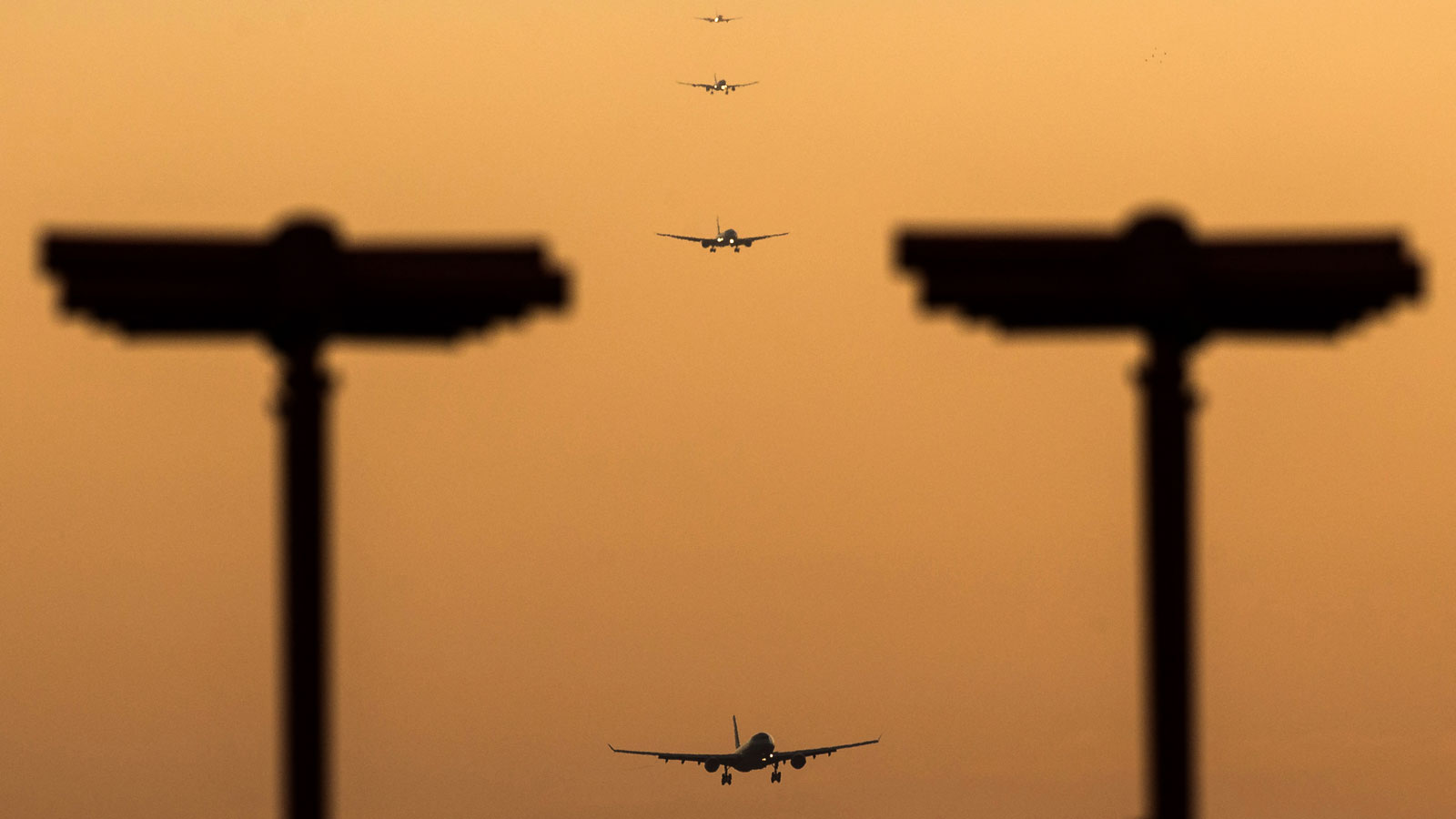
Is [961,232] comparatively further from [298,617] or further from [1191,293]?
[298,617]

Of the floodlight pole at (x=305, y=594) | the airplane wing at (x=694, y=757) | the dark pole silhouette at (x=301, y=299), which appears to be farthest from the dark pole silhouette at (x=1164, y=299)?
the airplane wing at (x=694, y=757)

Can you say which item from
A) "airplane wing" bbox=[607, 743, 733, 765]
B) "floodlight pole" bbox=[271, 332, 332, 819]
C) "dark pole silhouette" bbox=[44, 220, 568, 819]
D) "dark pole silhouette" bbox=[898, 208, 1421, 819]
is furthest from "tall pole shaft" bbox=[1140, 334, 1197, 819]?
"airplane wing" bbox=[607, 743, 733, 765]

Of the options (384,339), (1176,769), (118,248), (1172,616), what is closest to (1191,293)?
(1172,616)

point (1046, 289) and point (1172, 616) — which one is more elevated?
point (1046, 289)

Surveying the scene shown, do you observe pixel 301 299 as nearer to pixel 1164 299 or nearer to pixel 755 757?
pixel 1164 299

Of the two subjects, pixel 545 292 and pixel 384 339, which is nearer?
pixel 545 292

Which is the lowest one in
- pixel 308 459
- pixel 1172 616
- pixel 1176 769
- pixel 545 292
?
pixel 1176 769

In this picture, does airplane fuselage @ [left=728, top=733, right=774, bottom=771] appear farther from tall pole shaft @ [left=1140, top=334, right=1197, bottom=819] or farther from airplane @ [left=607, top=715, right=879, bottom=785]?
tall pole shaft @ [left=1140, top=334, right=1197, bottom=819]
